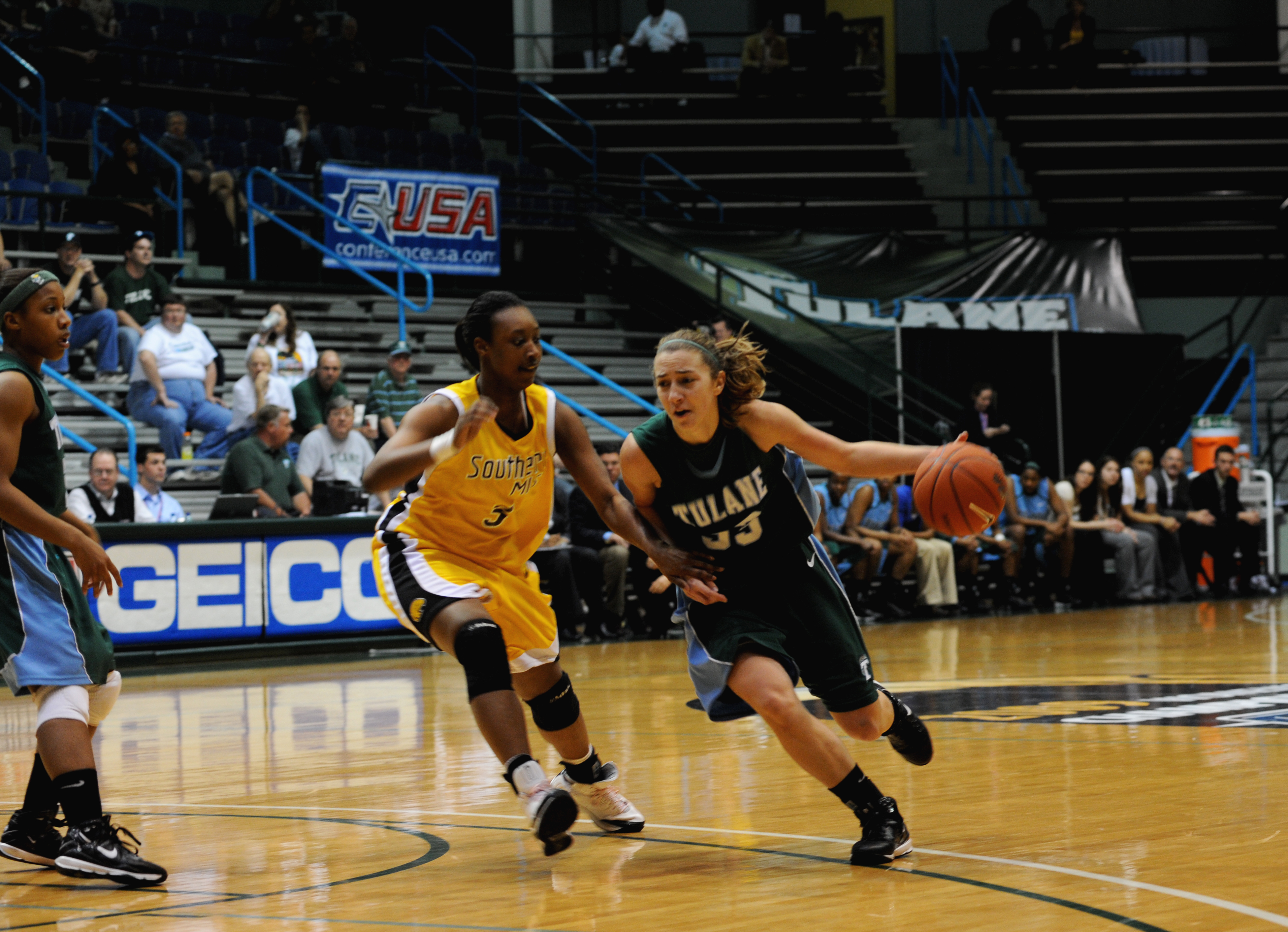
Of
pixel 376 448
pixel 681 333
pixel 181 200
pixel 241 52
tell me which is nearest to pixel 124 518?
pixel 376 448

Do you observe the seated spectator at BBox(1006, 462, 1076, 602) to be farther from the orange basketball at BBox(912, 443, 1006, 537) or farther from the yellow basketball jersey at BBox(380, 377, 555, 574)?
the yellow basketball jersey at BBox(380, 377, 555, 574)

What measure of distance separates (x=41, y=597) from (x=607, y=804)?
1.63m

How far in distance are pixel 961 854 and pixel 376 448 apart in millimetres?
9321

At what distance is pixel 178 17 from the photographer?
60.4 feet

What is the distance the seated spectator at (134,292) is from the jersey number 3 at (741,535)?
9097 mm

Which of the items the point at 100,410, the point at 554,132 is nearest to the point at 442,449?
the point at 100,410

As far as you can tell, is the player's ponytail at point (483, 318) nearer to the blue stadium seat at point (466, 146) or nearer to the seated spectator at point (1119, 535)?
the seated spectator at point (1119, 535)

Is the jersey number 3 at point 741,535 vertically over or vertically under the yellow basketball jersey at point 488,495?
under

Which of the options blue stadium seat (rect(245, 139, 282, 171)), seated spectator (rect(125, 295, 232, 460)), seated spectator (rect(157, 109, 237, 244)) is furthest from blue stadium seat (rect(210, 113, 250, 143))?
seated spectator (rect(125, 295, 232, 460))

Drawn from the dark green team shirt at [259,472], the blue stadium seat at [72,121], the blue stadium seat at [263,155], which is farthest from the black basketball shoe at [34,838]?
the blue stadium seat at [72,121]

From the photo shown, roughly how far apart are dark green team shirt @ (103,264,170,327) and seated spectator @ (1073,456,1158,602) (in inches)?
327

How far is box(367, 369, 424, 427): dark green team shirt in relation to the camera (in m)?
12.6

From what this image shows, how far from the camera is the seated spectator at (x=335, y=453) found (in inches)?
459

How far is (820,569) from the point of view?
4527mm
